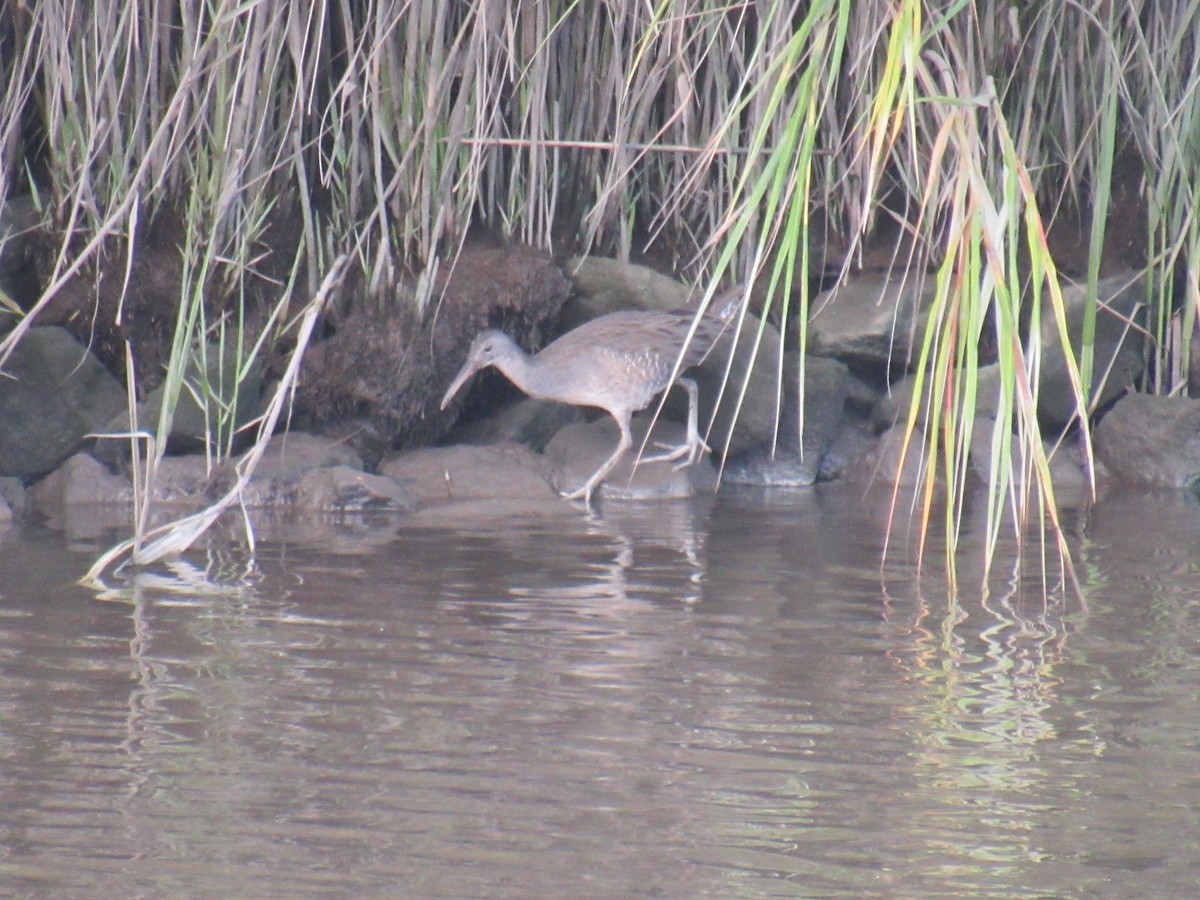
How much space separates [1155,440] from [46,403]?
503 centimetres

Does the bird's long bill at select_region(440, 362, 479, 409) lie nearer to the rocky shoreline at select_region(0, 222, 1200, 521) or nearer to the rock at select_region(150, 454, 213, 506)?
the rocky shoreline at select_region(0, 222, 1200, 521)

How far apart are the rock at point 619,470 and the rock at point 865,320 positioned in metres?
0.86

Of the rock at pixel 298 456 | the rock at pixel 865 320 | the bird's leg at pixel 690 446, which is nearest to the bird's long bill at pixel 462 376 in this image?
the rock at pixel 298 456

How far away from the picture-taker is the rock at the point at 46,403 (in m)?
7.54

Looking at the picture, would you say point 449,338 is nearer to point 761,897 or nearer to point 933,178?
point 933,178

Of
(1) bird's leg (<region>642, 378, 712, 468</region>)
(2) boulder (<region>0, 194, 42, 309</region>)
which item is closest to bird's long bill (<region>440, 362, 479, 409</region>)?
(1) bird's leg (<region>642, 378, 712, 468</region>)

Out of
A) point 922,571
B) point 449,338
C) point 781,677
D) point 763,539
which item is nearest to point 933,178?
point 781,677

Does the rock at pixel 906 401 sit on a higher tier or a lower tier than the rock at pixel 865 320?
lower

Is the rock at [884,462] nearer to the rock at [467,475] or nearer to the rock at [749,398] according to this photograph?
the rock at [749,398]

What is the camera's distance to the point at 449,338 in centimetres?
812

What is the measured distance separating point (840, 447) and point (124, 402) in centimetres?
342

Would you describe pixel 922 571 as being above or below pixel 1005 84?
below

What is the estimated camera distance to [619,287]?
840cm

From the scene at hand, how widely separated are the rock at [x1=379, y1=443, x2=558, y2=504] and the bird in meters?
0.20
